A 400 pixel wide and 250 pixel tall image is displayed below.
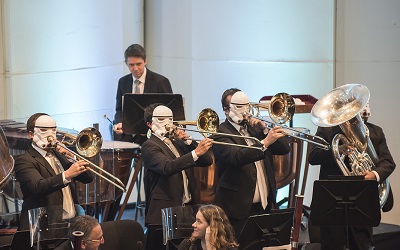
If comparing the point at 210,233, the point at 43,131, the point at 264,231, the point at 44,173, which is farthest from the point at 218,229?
the point at 43,131

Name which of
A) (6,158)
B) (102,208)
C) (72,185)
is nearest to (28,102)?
(102,208)

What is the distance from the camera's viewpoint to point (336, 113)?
7.04 metres

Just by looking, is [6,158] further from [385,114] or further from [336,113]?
[385,114]

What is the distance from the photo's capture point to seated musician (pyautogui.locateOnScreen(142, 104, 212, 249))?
6629 mm

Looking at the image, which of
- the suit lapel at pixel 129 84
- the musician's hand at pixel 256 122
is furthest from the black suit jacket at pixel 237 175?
the suit lapel at pixel 129 84

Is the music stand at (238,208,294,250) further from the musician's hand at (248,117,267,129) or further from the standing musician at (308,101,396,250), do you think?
the musician's hand at (248,117,267,129)

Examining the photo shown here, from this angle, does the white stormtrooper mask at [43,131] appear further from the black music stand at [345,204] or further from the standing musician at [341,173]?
the standing musician at [341,173]

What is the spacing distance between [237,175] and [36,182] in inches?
57.5

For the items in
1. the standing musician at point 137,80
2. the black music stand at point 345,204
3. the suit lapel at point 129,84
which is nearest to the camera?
the black music stand at point 345,204

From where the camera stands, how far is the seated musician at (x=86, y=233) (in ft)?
18.7

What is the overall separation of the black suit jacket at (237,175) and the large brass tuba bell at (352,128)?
0.50m

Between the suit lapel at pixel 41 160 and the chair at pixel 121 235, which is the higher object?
the suit lapel at pixel 41 160

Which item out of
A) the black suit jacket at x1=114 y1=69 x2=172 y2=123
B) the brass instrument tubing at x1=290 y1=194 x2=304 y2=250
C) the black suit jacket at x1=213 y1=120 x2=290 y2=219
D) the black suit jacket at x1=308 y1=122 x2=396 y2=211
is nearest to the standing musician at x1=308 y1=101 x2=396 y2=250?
the black suit jacket at x1=308 y1=122 x2=396 y2=211

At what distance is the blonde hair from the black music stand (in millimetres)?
769
